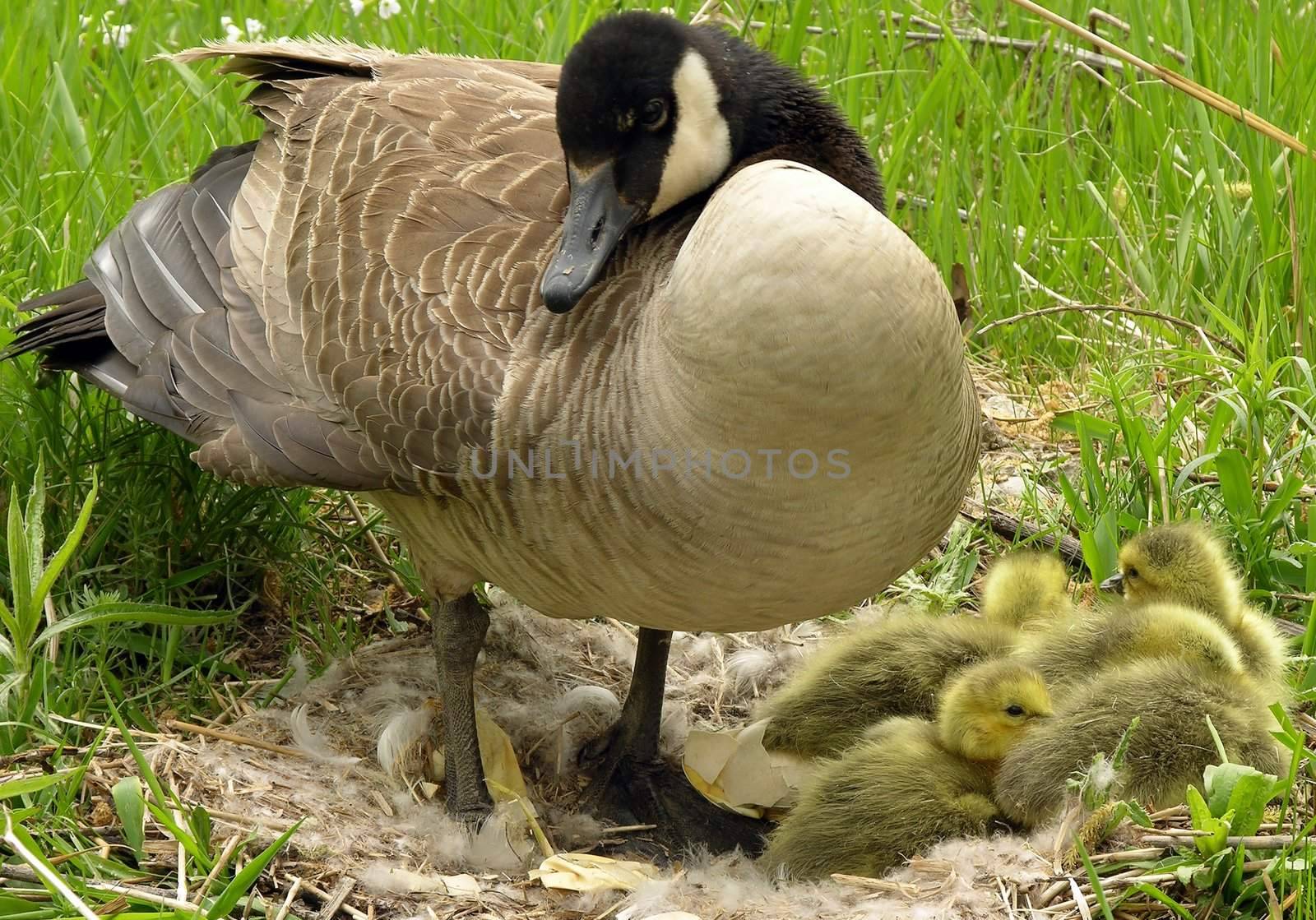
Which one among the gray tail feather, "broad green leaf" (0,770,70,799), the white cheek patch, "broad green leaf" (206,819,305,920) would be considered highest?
the white cheek patch

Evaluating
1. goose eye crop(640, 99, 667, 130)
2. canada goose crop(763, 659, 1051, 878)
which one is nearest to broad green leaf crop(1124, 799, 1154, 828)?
canada goose crop(763, 659, 1051, 878)

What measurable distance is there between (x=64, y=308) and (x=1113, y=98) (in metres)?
3.45

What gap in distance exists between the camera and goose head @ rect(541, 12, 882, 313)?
2891mm

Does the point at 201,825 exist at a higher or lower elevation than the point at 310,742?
higher

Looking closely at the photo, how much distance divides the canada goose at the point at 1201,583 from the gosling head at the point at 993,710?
41cm

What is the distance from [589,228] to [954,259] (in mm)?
2265

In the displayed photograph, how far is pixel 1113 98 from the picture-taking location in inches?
202

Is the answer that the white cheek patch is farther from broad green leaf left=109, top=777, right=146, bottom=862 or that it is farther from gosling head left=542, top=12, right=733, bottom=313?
broad green leaf left=109, top=777, right=146, bottom=862

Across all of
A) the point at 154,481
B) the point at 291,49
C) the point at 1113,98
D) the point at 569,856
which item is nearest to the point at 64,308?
the point at 154,481

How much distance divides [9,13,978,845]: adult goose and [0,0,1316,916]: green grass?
558 millimetres

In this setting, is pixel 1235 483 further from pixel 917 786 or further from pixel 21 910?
pixel 21 910

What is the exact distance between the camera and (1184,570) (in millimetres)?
3348

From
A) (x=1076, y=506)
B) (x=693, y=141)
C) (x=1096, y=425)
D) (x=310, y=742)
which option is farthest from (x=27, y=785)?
(x=1096, y=425)

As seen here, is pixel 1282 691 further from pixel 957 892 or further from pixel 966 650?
pixel 957 892
